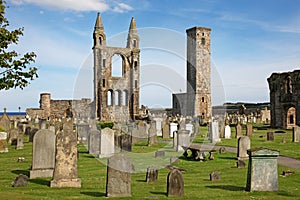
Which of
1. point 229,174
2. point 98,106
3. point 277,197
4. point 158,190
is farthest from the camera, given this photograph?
point 98,106

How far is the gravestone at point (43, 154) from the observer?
11203mm

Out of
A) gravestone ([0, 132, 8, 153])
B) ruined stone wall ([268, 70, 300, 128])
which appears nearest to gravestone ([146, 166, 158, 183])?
gravestone ([0, 132, 8, 153])

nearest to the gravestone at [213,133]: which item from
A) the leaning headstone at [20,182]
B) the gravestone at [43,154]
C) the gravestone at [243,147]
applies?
the gravestone at [243,147]

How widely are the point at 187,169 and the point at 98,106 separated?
130ft

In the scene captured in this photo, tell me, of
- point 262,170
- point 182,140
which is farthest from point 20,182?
point 182,140

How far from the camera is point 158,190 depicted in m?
9.54

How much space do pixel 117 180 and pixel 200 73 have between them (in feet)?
173

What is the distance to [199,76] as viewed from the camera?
2367 inches

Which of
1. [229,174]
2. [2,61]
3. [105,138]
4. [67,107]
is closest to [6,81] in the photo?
[2,61]

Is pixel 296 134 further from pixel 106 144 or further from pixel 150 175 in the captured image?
pixel 150 175

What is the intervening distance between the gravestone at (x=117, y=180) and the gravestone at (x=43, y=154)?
329 centimetres

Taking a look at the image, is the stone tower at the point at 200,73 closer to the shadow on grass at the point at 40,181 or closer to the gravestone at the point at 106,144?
the gravestone at the point at 106,144

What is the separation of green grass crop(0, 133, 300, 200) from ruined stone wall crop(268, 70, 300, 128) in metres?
23.8

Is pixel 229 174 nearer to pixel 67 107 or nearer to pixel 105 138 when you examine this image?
pixel 105 138
